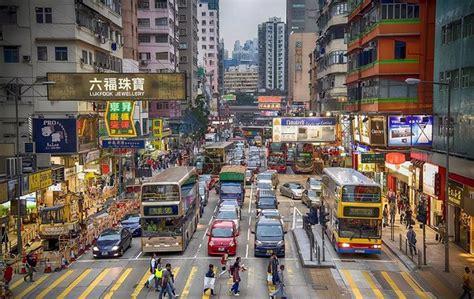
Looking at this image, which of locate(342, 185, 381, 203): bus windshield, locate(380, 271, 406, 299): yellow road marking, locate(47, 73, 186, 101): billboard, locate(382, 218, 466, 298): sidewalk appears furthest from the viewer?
locate(47, 73, 186, 101): billboard

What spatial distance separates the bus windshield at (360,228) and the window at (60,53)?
30664mm

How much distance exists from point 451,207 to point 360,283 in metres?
12.4

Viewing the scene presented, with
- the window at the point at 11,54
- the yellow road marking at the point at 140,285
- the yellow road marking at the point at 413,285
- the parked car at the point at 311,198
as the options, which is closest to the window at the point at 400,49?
the parked car at the point at 311,198

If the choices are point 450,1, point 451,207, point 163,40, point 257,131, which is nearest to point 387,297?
point 451,207

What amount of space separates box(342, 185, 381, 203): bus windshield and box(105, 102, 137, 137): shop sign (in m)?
23.3

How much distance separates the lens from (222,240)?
31.9 meters

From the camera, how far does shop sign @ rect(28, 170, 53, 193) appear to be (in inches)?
1342

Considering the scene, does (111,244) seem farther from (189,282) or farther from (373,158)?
(373,158)

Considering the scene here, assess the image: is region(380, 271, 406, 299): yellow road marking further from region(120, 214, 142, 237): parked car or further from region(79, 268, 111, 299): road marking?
region(120, 214, 142, 237): parked car

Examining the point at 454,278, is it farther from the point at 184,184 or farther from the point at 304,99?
the point at 304,99

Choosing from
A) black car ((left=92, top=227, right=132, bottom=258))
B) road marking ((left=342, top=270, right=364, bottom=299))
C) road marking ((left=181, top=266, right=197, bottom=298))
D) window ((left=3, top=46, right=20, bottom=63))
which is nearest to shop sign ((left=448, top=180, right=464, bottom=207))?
road marking ((left=342, top=270, right=364, bottom=299))

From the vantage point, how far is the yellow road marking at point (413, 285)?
2516 centimetres

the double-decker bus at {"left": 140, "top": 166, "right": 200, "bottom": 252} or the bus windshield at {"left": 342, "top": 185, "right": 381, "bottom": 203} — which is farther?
the double-decker bus at {"left": 140, "top": 166, "right": 200, "bottom": 252}

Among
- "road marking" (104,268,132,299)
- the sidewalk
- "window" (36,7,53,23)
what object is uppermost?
"window" (36,7,53,23)
